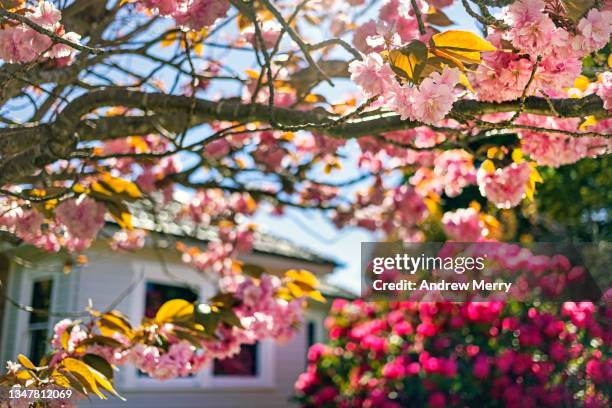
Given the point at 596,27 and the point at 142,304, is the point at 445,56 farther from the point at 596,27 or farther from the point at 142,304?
the point at 142,304

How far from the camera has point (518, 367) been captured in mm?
5457

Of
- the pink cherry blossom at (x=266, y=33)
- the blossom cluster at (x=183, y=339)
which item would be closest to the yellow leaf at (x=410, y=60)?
the pink cherry blossom at (x=266, y=33)

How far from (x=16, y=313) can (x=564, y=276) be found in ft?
17.8

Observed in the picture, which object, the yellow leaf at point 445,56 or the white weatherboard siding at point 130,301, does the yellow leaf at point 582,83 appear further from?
the white weatherboard siding at point 130,301

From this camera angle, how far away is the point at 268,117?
9.04 feet

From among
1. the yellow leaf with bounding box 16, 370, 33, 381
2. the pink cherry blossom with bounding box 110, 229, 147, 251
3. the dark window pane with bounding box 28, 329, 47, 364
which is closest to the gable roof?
the pink cherry blossom with bounding box 110, 229, 147, 251

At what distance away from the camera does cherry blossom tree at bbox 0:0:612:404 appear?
6.18 feet

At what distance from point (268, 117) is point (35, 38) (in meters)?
0.92

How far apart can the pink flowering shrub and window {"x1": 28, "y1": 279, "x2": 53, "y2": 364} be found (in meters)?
2.73

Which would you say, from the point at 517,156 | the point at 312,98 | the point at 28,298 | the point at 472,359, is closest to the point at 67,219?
the point at 312,98

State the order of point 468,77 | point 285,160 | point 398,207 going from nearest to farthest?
point 468,77 < point 285,160 < point 398,207

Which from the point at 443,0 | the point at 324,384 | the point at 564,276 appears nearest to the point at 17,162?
the point at 443,0

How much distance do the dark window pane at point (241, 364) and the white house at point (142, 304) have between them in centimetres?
1

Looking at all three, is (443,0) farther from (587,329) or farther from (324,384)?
(324,384)
